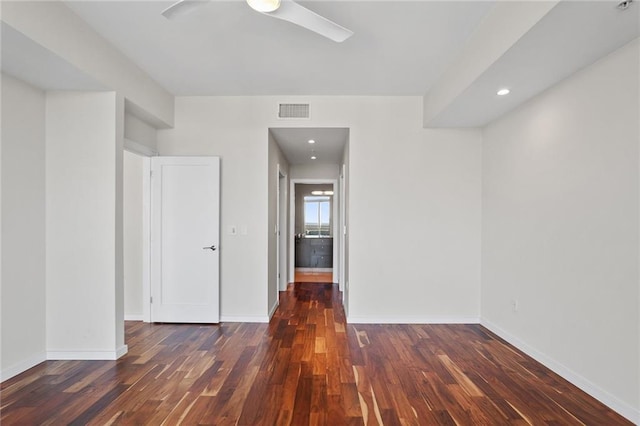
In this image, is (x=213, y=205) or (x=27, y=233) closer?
(x=27, y=233)

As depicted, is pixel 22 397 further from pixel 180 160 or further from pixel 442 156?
pixel 442 156

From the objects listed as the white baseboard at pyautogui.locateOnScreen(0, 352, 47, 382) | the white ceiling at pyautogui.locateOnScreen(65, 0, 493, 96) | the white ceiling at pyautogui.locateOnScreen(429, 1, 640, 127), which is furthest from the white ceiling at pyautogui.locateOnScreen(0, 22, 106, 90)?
the white ceiling at pyautogui.locateOnScreen(429, 1, 640, 127)

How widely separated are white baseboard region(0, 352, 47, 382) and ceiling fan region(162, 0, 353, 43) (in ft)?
9.27

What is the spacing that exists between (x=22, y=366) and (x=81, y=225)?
118cm

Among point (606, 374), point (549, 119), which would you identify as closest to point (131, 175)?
point (549, 119)

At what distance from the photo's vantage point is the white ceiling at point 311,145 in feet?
13.6

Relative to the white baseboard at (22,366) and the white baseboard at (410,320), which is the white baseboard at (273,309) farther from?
the white baseboard at (22,366)

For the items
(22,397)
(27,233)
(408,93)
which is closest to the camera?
(22,397)

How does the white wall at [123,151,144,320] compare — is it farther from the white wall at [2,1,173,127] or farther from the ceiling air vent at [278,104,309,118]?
the ceiling air vent at [278,104,309,118]

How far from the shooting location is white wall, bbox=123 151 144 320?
13.2 ft

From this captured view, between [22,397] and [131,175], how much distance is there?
251 centimetres

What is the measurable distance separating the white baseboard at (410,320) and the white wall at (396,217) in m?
0.01

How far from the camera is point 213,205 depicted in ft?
12.8

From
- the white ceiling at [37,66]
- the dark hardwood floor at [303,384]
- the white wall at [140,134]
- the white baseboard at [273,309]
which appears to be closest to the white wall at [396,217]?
the white baseboard at [273,309]
